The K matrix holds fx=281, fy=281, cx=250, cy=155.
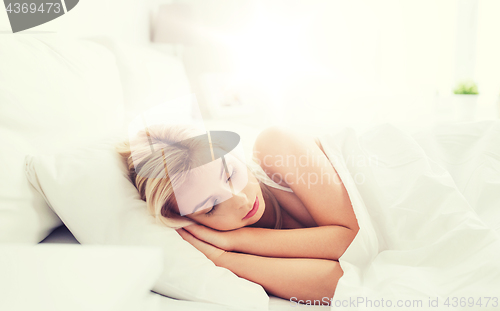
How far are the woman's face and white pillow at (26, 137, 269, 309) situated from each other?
0.24 feet

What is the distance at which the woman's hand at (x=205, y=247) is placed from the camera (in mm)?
606

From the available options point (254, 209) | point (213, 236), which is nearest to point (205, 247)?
point (213, 236)

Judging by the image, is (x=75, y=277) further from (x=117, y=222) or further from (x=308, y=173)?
(x=308, y=173)

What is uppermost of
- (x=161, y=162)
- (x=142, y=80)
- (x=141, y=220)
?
(x=142, y=80)

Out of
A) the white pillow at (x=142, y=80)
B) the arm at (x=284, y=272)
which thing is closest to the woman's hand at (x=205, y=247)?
the arm at (x=284, y=272)

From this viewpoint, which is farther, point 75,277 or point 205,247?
point 205,247

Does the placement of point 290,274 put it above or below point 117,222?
below

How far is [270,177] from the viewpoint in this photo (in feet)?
2.57

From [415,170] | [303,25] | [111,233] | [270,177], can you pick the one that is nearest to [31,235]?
[111,233]

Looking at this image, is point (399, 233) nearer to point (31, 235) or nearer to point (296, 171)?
point (296, 171)

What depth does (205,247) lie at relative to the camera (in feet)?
2.01

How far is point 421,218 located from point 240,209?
15.3 inches

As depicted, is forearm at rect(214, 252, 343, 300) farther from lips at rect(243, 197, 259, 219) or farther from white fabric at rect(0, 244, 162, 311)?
white fabric at rect(0, 244, 162, 311)

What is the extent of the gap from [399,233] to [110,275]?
556 millimetres
